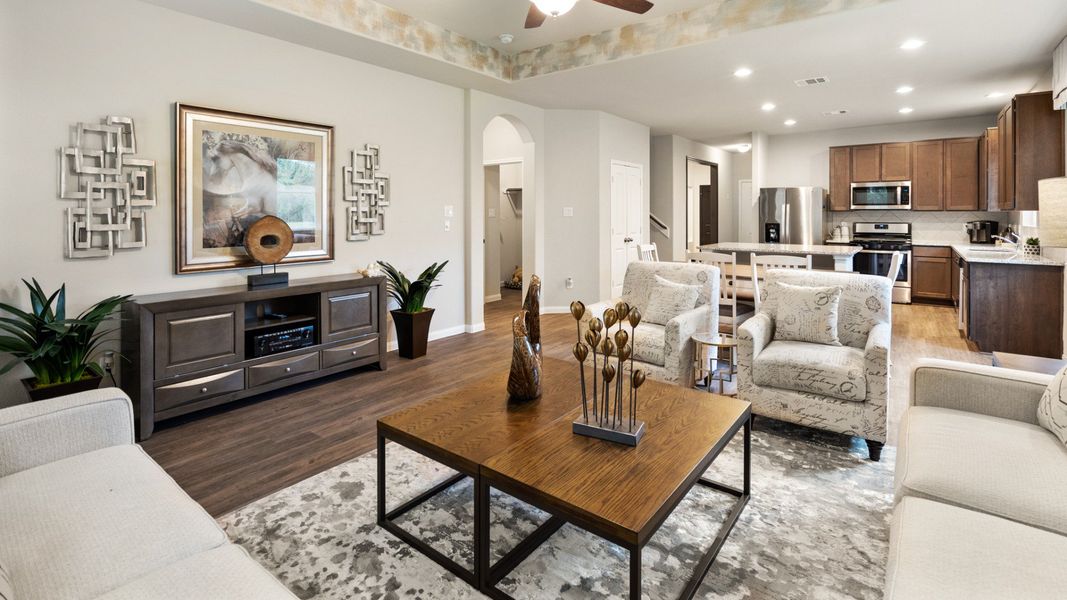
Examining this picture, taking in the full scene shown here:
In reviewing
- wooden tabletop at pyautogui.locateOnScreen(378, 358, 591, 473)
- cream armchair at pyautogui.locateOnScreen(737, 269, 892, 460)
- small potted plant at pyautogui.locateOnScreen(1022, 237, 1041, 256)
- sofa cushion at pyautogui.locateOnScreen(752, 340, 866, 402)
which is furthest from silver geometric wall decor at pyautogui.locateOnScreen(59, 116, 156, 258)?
small potted plant at pyautogui.locateOnScreen(1022, 237, 1041, 256)

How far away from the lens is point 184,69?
3.55 meters

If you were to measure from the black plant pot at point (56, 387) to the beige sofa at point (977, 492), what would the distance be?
3.51 m

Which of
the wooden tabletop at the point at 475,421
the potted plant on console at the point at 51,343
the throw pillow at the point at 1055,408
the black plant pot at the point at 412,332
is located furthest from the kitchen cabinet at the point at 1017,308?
the potted plant on console at the point at 51,343

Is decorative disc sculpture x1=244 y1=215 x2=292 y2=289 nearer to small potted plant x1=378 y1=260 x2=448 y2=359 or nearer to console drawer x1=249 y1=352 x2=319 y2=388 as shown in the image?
console drawer x1=249 y1=352 x2=319 y2=388

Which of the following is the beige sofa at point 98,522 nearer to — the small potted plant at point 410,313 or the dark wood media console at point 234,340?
the dark wood media console at point 234,340

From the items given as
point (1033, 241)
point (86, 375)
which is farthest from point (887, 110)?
point (86, 375)

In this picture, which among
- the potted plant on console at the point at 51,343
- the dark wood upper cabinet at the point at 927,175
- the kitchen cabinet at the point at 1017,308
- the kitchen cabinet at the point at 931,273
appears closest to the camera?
the potted plant on console at the point at 51,343

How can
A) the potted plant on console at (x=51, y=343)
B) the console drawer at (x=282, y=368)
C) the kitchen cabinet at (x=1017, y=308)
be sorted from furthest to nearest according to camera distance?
the kitchen cabinet at (x=1017, y=308) < the console drawer at (x=282, y=368) < the potted plant on console at (x=51, y=343)

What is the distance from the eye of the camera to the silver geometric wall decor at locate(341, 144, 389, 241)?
15.0ft

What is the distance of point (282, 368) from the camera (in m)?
3.70

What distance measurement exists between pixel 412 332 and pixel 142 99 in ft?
8.00

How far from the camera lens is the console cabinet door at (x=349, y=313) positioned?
397 cm

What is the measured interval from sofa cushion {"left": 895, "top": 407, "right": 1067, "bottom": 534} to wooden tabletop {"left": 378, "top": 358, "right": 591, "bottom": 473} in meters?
1.14

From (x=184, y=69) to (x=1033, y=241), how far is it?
6851 millimetres
